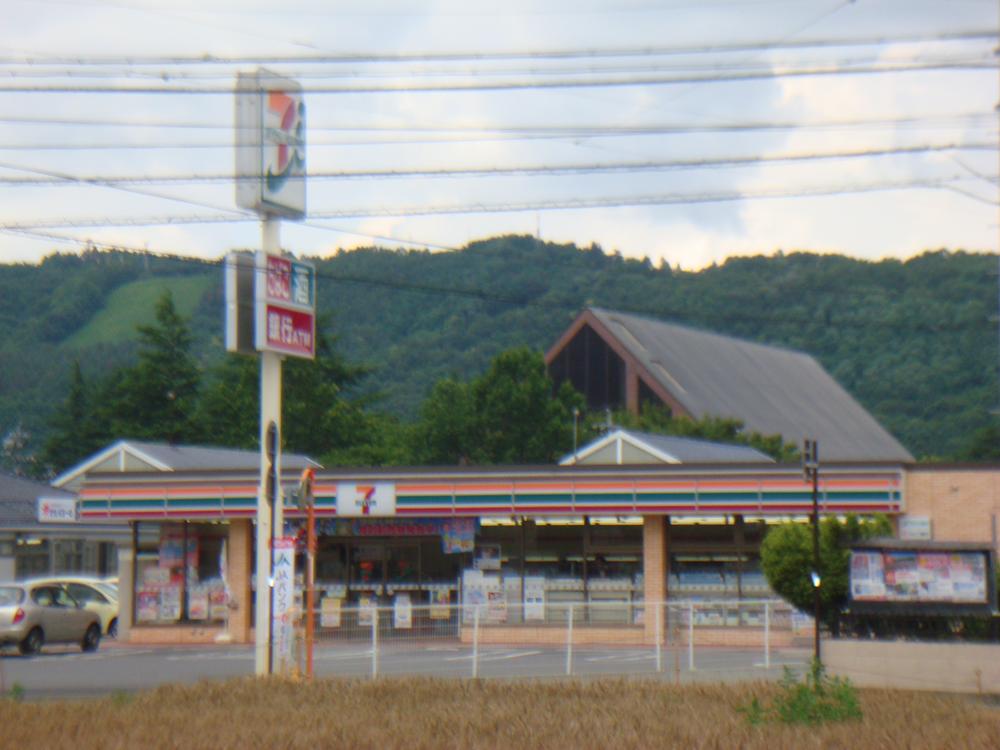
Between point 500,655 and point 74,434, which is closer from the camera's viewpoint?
point 500,655

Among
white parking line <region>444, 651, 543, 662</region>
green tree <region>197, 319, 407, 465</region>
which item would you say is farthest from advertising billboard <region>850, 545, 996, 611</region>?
green tree <region>197, 319, 407, 465</region>

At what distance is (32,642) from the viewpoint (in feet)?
108

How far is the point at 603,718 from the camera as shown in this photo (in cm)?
1605

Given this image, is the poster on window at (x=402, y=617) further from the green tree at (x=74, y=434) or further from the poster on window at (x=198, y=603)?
the green tree at (x=74, y=434)

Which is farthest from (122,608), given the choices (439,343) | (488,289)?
(439,343)

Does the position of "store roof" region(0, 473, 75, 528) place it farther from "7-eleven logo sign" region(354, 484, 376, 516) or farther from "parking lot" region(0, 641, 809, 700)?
"parking lot" region(0, 641, 809, 700)

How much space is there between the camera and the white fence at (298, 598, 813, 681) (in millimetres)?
25562

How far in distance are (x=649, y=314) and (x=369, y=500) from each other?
4994cm

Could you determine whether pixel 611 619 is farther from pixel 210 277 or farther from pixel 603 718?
pixel 210 277

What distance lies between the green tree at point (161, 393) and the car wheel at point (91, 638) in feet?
170

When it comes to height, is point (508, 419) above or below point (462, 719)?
above

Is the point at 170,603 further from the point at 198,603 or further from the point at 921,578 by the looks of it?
the point at 921,578

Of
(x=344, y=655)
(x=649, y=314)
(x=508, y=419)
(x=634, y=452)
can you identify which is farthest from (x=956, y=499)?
(x=649, y=314)

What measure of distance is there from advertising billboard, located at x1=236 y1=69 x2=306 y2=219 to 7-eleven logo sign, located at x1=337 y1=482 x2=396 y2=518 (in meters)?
13.3
